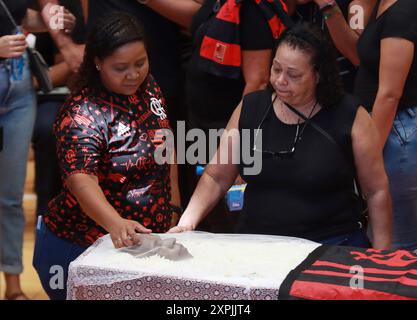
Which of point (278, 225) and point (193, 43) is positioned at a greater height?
point (193, 43)

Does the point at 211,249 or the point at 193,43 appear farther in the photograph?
the point at 193,43

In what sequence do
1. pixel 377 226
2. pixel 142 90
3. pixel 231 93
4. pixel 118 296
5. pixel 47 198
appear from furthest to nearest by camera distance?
pixel 47 198
pixel 231 93
pixel 142 90
pixel 377 226
pixel 118 296

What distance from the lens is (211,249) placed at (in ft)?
7.98

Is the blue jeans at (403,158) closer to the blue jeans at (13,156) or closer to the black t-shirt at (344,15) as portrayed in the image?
the black t-shirt at (344,15)

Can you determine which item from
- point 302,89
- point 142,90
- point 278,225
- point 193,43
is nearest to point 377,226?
point 278,225

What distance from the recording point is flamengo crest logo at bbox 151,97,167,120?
2988 mm

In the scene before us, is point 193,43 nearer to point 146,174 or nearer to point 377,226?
point 146,174

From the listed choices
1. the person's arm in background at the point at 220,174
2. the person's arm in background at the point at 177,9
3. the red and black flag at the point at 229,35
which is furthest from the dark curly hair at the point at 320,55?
the person's arm in background at the point at 177,9

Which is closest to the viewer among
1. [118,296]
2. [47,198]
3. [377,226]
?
[118,296]

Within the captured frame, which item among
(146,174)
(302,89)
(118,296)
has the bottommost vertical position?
(118,296)

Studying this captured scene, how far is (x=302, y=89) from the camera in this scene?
2.80 metres

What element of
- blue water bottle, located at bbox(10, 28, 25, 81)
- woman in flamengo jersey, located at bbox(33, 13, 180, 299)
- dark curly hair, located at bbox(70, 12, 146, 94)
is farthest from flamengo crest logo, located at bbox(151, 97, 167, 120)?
blue water bottle, located at bbox(10, 28, 25, 81)

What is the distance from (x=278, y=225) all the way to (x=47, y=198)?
218 cm

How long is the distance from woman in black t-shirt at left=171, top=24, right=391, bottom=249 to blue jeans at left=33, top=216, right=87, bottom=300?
44 cm
